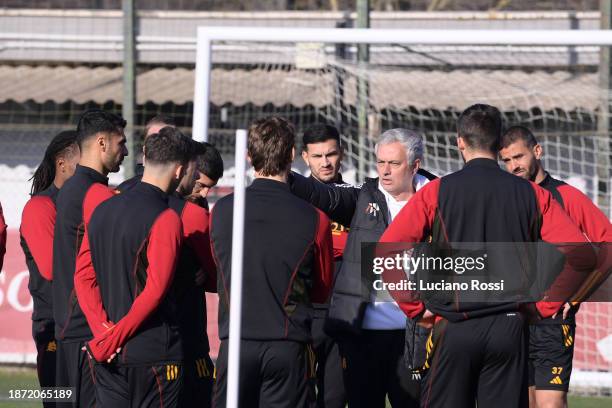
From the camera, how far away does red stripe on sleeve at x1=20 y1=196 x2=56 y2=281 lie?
228 inches

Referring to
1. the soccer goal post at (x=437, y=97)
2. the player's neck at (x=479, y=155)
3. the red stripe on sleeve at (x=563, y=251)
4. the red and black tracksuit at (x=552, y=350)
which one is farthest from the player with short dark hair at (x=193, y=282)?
the soccer goal post at (x=437, y=97)

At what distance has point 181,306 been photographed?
5.01 metres

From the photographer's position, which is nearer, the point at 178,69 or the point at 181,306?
the point at 181,306

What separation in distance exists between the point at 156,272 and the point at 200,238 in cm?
44

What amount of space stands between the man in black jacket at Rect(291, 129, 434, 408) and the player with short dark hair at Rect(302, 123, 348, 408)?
9.1 inches

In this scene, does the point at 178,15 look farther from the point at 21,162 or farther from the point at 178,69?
the point at 21,162

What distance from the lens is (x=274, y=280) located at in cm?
475

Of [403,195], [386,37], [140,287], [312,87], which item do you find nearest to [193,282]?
[140,287]

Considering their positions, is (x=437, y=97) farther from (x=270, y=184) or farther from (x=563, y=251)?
(x=270, y=184)

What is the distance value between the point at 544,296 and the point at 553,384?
65.4 inches

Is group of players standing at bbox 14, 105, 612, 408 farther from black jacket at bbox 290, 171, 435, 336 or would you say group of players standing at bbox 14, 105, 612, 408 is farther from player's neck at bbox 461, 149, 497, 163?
black jacket at bbox 290, 171, 435, 336

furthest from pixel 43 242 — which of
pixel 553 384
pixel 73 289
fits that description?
pixel 553 384

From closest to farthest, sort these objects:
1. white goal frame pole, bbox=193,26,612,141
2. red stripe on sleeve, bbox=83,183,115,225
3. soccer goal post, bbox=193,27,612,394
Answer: red stripe on sleeve, bbox=83,183,115,225 < white goal frame pole, bbox=193,26,612,141 < soccer goal post, bbox=193,27,612,394

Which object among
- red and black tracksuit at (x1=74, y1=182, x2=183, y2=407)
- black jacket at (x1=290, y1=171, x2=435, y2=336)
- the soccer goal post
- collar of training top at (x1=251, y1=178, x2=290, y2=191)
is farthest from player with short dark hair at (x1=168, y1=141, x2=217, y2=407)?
the soccer goal post
